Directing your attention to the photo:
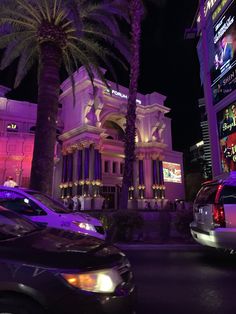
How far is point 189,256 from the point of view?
8703 mm

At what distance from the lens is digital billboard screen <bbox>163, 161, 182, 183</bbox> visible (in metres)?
49.5

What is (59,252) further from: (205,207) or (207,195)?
(207,195)

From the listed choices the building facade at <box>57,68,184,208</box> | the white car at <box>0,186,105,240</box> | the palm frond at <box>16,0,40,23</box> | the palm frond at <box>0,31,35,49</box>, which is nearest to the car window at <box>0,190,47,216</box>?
the white car at <box>0,186,105,240</box>

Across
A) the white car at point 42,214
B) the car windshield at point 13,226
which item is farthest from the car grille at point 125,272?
the white car at point 42,214

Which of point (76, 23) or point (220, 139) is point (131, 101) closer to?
point (76, 23)

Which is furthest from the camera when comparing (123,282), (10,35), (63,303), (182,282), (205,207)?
(10,35)

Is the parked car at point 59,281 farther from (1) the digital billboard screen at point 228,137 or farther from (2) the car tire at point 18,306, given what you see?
(1) the digital billboard screen at point 228,137

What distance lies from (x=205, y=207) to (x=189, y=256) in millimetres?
1962

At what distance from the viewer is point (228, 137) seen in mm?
26016

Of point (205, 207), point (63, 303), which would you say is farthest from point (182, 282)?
point (63, 303)

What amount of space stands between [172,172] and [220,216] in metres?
44.3

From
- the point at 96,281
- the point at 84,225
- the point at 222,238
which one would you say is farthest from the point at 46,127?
the point at 96,281

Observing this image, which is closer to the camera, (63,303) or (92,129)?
(63,303)

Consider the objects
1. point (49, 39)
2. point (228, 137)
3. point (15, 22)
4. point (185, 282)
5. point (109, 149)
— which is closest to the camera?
point (185, 282)
